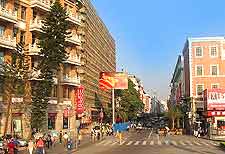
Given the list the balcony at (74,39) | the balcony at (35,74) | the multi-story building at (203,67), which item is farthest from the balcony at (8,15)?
the multi-story building at (203,67)

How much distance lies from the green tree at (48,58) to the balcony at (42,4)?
13.5 ft

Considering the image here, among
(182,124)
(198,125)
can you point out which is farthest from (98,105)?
(198,125)

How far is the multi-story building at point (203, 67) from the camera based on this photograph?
86250mm

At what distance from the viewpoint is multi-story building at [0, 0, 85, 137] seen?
52875 millimetres

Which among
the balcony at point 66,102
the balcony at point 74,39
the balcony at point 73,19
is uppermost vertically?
the balcony at point 73,19

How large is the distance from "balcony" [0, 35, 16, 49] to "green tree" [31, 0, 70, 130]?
3.39 m

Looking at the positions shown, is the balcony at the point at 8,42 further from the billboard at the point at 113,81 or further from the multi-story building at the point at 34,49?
the billboard at the point at 113,81

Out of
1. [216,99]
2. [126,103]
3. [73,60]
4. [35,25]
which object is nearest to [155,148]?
[35,25]

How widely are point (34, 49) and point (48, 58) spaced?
5391 millimetres

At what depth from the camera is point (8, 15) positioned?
52.2 meters

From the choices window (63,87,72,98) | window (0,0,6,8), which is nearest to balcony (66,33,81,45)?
window (63,87,72,98)

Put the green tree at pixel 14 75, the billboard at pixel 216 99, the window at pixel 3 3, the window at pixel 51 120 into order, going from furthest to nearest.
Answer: the billboard at pixel 216 99 < the window at pixel 51 120 < the window at pixel 3 3 < the green tree at pixel 14 75

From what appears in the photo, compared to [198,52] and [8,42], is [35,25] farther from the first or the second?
[198,52]

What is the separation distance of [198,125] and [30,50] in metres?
39.5
